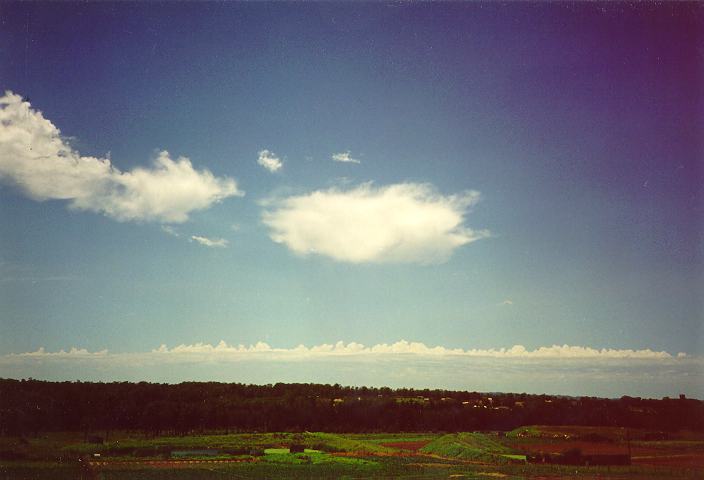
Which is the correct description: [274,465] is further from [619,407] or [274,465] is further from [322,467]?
[619,407]

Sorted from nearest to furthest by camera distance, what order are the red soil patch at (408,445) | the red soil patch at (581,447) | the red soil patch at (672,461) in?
the red soil patch at (672,461) → the red soil patch at (581,447) → the red soil patch at (408,445)

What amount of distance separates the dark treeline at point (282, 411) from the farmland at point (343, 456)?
3671 millimetres

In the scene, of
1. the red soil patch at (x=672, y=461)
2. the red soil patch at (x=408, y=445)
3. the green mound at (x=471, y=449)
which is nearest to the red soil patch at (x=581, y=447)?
the red soil patch at (x=672, y=461)

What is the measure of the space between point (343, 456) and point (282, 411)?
133ft

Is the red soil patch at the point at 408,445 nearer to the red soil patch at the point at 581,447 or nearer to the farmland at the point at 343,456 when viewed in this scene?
the farmland at the point at 343,456

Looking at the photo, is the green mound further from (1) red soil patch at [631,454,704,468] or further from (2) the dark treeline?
(2) the dark treeline

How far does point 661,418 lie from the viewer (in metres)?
83.1

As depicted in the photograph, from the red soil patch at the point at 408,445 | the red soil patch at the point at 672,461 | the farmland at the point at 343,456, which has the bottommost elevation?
the red soil patch at the point at 408,445

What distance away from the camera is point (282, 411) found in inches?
4090

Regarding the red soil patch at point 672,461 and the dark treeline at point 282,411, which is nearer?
the red soil patch at point 672,461

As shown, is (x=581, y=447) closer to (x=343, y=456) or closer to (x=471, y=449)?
(x=471, y=449)

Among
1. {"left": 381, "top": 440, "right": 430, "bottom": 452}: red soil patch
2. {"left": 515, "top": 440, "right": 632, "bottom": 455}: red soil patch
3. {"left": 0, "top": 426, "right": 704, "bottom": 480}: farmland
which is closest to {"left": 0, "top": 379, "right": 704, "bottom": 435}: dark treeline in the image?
{"left": 0, "top": 426, "right": 704, "bottom": 480}: farmland

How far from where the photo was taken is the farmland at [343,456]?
50906mm

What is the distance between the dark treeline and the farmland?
12.0ft
